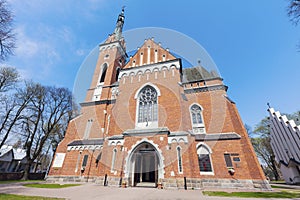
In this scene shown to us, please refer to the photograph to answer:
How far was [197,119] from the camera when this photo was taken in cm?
1401

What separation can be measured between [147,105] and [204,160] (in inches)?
267

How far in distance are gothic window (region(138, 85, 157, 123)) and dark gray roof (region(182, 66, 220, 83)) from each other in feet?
15.5

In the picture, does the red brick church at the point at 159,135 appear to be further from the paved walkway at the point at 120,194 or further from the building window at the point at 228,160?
the paved walkway at the point at 120,194

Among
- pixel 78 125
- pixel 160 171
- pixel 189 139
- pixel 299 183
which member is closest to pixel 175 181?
pixel 160 171

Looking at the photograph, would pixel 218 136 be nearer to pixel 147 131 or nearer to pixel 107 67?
pixel 147 131

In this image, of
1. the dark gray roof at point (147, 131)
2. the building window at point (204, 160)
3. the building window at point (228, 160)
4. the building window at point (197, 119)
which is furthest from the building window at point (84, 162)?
the building window at point (228, 160)

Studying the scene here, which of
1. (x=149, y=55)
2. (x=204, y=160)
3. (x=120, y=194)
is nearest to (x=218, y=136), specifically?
(x=204, y=160)

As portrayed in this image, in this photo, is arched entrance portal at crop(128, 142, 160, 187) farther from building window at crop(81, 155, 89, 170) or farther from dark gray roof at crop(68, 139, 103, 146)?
building window at crop(81, 155, 89, 170)

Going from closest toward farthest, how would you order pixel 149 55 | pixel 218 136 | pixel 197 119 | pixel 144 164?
pixel 218 136 → pixel 144 164 → pixel 197 119 → pixel 149 55

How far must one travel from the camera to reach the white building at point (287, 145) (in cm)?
1559

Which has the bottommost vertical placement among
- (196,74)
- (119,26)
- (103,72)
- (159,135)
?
(159,135)

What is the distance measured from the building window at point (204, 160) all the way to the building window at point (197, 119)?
1.57 metres

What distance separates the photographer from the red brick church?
417 inches

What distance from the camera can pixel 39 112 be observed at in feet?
62.7
